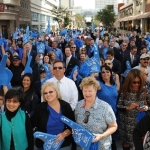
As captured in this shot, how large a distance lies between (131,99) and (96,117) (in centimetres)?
91

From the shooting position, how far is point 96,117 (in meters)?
2.72

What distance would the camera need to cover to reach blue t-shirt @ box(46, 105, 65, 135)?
290cm

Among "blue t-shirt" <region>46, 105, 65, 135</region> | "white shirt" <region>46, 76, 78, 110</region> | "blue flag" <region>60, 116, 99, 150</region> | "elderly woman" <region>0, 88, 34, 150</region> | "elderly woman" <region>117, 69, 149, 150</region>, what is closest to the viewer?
"blue flag" <region>60, 116, 99, 150</region>

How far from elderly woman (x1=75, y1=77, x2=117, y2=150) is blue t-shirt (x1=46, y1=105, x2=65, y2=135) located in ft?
0.72

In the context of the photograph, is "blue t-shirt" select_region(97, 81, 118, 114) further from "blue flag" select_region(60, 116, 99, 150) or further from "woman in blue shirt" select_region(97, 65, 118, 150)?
"blue flag" select_region(60, 116, 99, 150)

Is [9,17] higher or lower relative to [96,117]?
higher

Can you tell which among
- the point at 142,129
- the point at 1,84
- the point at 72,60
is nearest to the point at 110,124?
the point at 142,129

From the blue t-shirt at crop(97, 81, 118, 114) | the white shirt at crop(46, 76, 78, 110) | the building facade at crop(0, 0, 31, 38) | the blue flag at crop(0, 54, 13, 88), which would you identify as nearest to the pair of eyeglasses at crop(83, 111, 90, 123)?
the white shirt at crop(46, 76, 78, 110)

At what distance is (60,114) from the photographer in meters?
2.91

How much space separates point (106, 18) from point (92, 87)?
55.1m

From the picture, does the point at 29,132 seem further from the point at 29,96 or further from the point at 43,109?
the point at 29,96

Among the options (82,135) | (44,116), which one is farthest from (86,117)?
(44,116)

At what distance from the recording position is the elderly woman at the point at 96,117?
8.92 feet

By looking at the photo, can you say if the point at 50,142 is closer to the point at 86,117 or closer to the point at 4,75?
the point at 86,117
